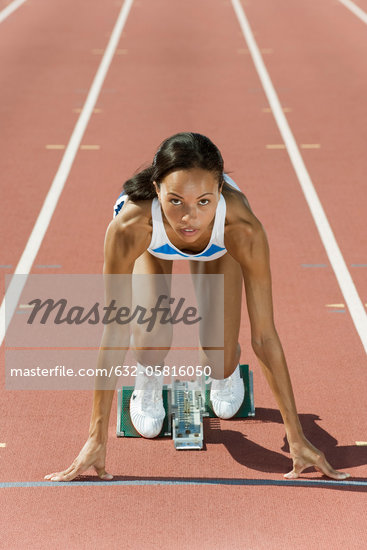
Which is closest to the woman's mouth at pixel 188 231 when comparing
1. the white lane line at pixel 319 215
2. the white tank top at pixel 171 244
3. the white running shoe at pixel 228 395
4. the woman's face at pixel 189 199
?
the woman's face at pixel 189 199

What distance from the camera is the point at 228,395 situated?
15.0 ft

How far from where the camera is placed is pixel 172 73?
12.4 m

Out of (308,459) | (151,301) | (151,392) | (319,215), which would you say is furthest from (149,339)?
(319,215)

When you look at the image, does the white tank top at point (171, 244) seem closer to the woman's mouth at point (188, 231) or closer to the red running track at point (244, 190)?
the woman's mouth at point (188, 231)

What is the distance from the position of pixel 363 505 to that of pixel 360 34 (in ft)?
42.0

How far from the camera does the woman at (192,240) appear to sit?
355 cm

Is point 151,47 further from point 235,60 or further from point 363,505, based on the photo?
point 363,505

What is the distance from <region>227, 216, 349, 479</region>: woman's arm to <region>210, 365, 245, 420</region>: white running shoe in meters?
0.71

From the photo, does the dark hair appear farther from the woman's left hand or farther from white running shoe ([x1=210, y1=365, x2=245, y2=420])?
white running shoe ([x1=210, y1=365, x2=245, y2=420])

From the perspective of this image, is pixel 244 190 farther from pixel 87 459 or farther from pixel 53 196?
pixel 87 459

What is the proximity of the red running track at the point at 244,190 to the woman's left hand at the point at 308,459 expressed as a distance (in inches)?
2.8

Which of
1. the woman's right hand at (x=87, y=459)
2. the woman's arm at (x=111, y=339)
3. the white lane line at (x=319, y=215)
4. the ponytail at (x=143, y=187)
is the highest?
the white lane line at (x=319, y=215)

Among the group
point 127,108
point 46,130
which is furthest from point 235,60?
point 46,130

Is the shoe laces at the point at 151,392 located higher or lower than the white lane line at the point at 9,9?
lower
